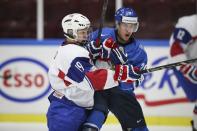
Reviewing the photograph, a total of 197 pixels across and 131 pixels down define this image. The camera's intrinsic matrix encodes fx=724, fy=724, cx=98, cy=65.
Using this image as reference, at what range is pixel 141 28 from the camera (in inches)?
261

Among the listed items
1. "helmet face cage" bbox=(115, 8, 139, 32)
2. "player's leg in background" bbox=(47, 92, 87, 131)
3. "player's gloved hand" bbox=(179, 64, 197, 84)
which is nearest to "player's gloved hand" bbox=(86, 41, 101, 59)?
"helmet face cage" bbox=(115, 8, 139, 32)

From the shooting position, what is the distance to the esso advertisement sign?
6230mm

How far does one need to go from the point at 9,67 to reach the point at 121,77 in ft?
8.05

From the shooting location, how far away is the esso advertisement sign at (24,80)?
20.4ft

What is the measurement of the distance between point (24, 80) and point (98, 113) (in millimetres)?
2072

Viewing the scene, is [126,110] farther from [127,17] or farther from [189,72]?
[189,72]

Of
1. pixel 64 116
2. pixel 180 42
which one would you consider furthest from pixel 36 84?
pixel 64 116

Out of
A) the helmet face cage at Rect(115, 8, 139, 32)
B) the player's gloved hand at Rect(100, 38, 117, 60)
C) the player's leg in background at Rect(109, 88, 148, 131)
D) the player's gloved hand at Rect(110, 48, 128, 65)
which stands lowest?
the player's leg in background at Rect(109, 88, 148, 131)

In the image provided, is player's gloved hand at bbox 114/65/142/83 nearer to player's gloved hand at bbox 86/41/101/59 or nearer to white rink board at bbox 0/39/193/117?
player's gloved hand at bbox 86/41/101/59

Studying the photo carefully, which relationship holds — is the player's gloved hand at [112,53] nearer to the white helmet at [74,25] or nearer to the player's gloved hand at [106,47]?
the player's gloved hand at [106,47]

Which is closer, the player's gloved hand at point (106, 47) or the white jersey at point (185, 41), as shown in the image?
the player's gloved hand at point (106, 47)

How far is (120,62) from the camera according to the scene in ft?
14.5

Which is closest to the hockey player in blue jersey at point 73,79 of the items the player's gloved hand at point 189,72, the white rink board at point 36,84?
the player's gloved hand at point 189,72

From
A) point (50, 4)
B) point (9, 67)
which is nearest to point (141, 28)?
point (50, 4)
